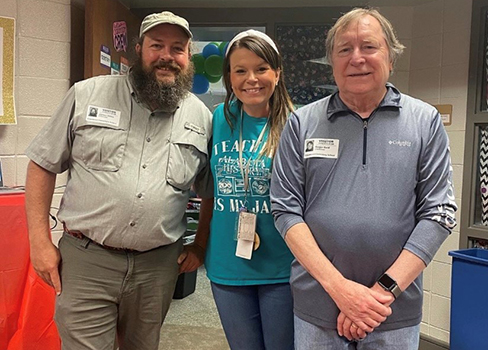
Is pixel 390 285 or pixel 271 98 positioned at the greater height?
pixel 271 98

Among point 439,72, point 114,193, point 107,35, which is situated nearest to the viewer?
point 114,193

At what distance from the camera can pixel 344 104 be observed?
1415 mm

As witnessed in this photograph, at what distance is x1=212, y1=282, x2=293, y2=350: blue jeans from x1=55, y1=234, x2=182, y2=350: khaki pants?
0.26 m

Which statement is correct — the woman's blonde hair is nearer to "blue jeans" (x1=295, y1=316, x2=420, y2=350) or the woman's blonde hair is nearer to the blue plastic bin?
"blue jeans" (x1=295, y1=316, x2=420, y2=350)

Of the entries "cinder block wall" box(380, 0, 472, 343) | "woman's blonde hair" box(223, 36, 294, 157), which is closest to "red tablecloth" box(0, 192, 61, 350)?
"woman's blonde hair" box(223, 36, 294, 157)

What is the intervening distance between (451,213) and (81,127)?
4.11 feet

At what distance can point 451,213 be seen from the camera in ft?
4.30

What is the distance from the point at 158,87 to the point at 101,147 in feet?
0.99

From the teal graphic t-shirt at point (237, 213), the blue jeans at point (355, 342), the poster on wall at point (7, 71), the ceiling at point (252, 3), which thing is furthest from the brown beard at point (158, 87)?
the ceiling at point (252, 3)

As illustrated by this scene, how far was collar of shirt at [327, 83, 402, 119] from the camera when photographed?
4.49 feet

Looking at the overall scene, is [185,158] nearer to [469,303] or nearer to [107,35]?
[107,35]

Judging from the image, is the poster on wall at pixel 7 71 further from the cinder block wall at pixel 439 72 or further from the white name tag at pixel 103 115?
the cinder block wall at pixel 439 72

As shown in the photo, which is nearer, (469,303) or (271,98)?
(271,98)

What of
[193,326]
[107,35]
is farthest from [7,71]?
[193,326]
